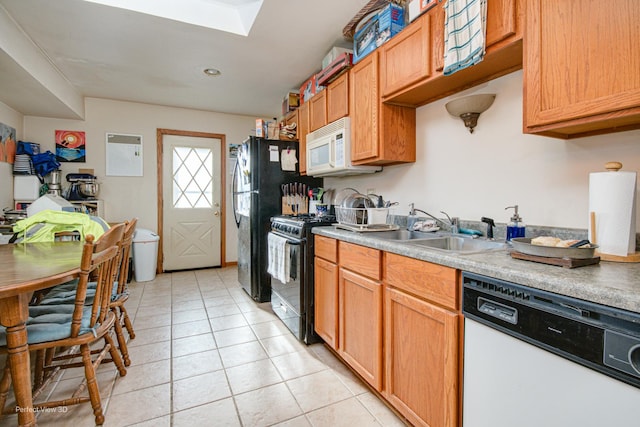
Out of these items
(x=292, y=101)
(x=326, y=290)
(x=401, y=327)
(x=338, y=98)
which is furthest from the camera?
(x=292, y=101)

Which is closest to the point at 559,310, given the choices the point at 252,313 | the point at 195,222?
the point at 252,313

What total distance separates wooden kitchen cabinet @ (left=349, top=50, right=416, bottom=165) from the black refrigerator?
1125 mm

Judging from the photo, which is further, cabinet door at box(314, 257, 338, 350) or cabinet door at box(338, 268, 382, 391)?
cabinet door at box(314, 257, 338, 350)

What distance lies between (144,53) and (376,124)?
2343 millimetres

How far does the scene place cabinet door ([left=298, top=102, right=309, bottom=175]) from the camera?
10.5ft

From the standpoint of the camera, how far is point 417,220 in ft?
7.05

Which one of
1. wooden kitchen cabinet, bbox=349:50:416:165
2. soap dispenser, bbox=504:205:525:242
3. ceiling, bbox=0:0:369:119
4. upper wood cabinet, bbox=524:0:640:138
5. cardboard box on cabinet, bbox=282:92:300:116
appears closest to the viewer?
upper wood cabinet, bbox=524:0:640:138

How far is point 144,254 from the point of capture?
4.11 meters

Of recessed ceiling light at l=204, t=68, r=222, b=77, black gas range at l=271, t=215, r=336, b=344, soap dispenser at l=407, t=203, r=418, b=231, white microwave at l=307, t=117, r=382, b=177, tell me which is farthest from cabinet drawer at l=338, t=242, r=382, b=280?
recessed ceiling light at l=204, t=68, r=222, b=77

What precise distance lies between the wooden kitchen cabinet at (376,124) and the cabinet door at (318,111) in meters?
0.49

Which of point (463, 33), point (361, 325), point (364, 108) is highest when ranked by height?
point (463, 33)

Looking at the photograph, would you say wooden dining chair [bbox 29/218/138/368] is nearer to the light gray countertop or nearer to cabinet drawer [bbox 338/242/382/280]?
cabinet drawer [bbox 338/242/382/280]

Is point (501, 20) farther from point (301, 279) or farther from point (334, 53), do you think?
point (301, 279)

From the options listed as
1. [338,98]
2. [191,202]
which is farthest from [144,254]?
[338,98]
